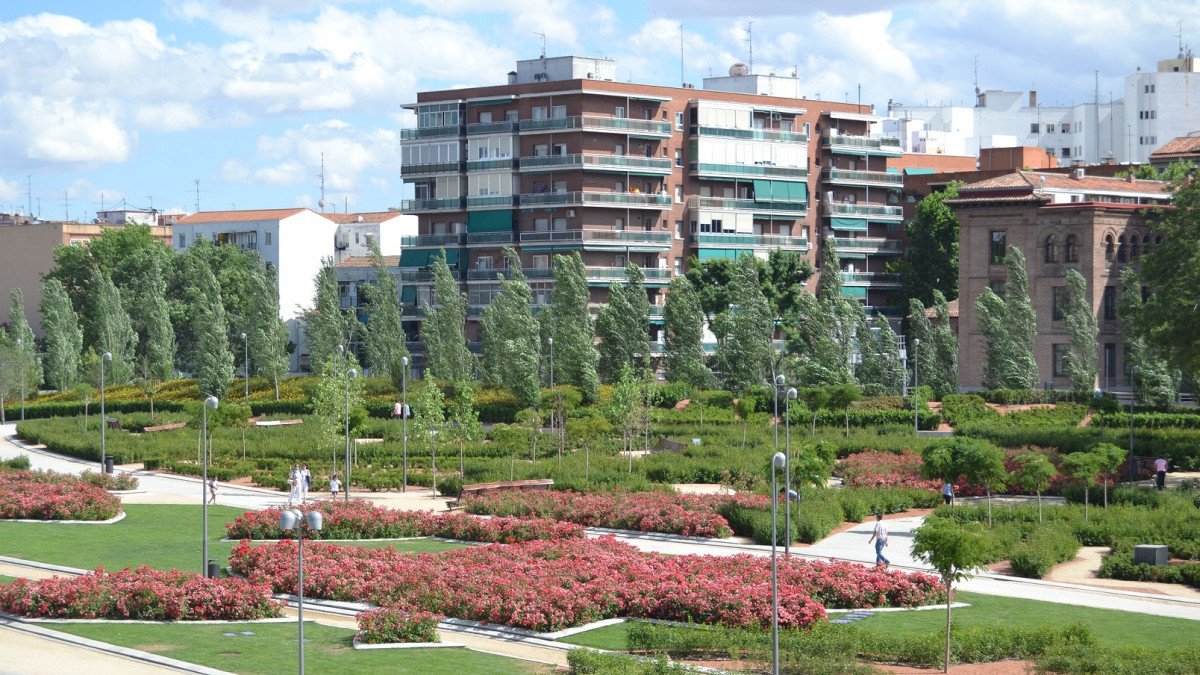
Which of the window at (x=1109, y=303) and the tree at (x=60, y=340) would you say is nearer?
the window at (x=1109, y=303)

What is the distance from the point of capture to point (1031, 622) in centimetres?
3381

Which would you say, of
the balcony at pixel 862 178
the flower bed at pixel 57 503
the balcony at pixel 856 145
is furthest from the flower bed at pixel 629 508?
the balcony at pixel 856 145

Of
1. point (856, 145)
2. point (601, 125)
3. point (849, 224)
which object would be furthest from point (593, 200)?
point (856, 145)

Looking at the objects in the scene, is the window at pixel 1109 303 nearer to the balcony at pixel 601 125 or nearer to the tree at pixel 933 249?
the tree at pixel 933 249

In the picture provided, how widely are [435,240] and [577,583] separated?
232 ft

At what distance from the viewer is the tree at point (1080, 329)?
7994 centimetres

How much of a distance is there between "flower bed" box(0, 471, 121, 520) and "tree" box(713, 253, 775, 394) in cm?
3709

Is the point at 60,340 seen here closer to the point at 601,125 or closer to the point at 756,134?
the point at 601,125

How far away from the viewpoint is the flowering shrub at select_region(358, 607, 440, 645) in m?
31.5

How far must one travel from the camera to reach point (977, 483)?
48781 millimetres

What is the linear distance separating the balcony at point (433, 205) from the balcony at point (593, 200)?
4.70 m

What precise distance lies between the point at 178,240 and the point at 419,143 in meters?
35.0

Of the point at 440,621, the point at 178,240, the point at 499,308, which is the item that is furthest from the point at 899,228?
the point at 440,621

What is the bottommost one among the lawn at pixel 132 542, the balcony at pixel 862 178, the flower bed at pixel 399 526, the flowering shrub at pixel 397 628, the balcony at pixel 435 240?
the flowering shrub at pixel 397 628
